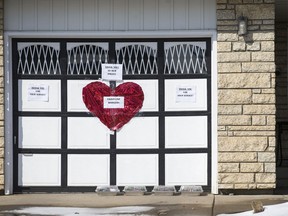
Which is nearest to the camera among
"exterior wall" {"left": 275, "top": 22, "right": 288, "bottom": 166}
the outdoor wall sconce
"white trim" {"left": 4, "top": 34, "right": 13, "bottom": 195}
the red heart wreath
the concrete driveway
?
the concrete driveway

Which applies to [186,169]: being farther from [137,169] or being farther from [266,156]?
[266,156]

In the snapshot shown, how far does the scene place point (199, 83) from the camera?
10375 millimetres

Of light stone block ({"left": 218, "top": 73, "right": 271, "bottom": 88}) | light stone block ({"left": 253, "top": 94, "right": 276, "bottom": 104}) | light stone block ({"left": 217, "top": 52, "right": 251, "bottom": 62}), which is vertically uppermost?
light stone block ({"left": 217, "top": 52, "right": 251, "bottom": 62})

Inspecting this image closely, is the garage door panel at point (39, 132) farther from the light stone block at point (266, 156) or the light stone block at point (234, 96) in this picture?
the light stone block at point (266, 156)

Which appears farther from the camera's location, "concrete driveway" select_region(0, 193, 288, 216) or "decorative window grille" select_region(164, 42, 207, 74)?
"decorative window grille" select_region(164, 42, 207, 74)

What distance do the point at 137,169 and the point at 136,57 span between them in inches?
69.0

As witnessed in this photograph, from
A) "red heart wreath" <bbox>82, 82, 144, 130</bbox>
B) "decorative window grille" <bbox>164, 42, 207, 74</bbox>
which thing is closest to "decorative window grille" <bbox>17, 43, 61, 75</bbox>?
"red heart wreath" <bbox>82, 82, 144, 130</bbox>

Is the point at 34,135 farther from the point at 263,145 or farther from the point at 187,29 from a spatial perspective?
the point at 263,145

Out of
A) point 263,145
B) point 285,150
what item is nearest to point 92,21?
point 263,145

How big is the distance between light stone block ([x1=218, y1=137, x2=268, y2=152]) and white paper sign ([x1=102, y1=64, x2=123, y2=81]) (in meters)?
1.86

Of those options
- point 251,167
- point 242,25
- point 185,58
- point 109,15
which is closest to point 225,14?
point 242,25

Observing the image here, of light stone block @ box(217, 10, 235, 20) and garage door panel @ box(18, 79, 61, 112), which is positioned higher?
light stone block @ box(217, 10, 235, 20)

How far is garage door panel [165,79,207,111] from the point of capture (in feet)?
34.0

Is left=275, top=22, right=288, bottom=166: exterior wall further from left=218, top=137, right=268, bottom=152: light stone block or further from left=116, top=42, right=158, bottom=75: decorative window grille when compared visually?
left=116, top=42, right=158, bottom=75: decorative window grille
